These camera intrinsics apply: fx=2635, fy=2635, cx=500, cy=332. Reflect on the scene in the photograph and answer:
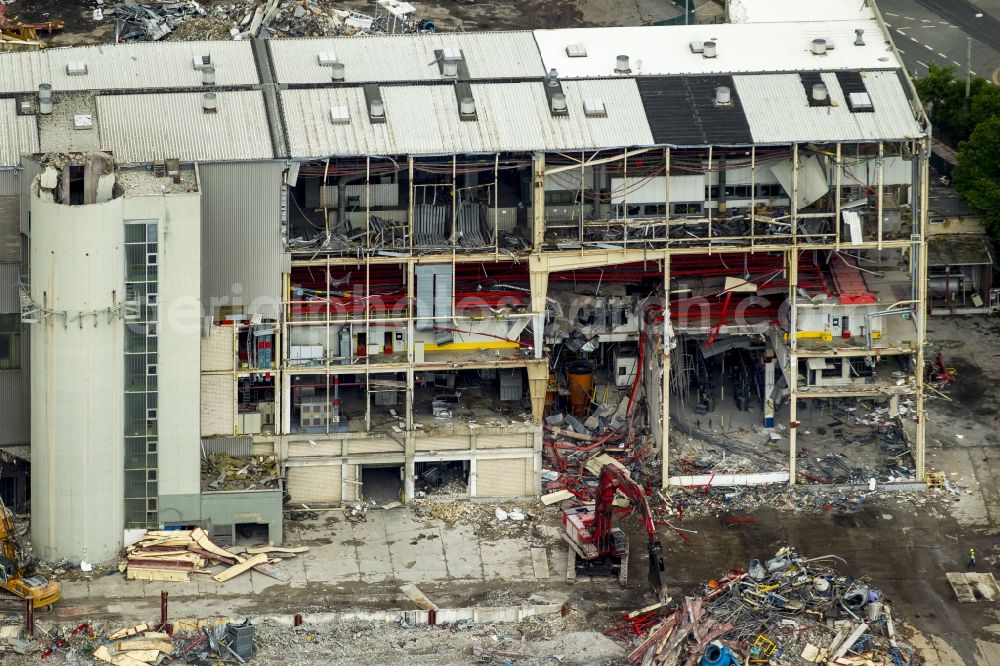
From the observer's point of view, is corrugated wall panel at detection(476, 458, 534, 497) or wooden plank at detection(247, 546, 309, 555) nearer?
wooden plank at detection(247, 546, 309, 555)

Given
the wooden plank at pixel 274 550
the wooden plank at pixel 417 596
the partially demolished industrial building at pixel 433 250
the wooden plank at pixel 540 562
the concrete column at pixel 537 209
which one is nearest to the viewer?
the wooden plank at pixel 417 596

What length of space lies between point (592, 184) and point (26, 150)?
2733cm

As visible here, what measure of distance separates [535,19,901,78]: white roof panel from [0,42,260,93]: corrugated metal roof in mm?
15467

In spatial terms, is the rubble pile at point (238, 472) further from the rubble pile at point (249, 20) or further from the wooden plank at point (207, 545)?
the rubble pile at point (249, 20)

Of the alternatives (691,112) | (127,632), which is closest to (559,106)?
(691,112)

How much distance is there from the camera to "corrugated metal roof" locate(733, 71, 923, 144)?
417 feet

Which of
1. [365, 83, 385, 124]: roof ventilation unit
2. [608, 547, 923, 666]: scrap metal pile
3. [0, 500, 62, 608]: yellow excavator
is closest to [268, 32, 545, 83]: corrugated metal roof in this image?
[365, 83, 385, 124]: roof ventilation unit

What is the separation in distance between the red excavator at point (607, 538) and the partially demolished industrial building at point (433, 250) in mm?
7266

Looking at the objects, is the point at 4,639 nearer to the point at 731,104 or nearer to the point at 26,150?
the point at 26,150

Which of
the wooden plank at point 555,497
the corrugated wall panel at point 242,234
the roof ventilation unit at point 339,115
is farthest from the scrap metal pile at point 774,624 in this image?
the roof ventilation unit at point 339,115

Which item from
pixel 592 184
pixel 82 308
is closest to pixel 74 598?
pixel 82 308

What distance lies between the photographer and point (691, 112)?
12788 cm

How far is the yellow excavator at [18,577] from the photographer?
4646 inches

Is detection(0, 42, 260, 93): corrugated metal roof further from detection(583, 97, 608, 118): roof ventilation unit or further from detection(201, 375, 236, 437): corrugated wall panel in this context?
detection(583, 97, 608, 118): roof ventilation unit
